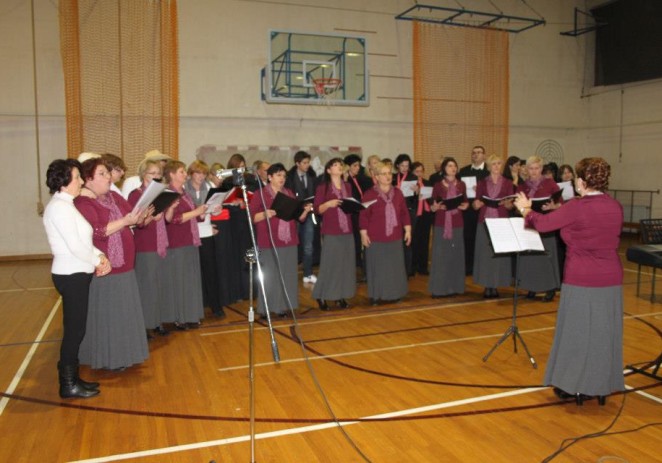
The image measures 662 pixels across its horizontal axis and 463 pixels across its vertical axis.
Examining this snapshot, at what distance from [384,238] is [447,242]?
0.96m

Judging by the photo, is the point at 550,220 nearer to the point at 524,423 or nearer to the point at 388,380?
the point at 524,423

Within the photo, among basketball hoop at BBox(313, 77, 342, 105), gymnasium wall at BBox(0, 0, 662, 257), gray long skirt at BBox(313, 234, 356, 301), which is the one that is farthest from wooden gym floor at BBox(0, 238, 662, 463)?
basketball hoop at BBox(313, 77, 342, 105)

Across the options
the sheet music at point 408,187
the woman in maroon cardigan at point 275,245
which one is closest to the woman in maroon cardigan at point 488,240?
the sheet music at point 408,187

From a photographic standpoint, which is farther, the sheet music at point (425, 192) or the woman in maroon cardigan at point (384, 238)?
the sheet music at point (425, 192)

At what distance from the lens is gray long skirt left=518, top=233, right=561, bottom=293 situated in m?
6.76

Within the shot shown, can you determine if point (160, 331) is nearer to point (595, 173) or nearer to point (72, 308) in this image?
point (72, 308)

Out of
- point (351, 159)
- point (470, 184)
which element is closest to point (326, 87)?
point (351, 159)

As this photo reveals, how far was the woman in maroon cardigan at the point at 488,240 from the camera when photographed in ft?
22.5

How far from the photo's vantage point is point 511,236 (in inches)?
182

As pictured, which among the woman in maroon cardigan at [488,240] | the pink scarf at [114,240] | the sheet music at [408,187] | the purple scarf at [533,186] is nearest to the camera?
the pink scarf at [114,240]

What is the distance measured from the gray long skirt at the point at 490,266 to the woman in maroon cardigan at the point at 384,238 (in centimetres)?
107

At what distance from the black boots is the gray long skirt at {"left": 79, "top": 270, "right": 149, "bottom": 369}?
1.20 feet

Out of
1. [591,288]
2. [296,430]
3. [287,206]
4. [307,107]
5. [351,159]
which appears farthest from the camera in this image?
[307,107]

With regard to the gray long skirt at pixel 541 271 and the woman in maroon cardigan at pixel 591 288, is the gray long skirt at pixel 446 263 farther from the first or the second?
the woman in maroon cardigan at pixel 591 288
